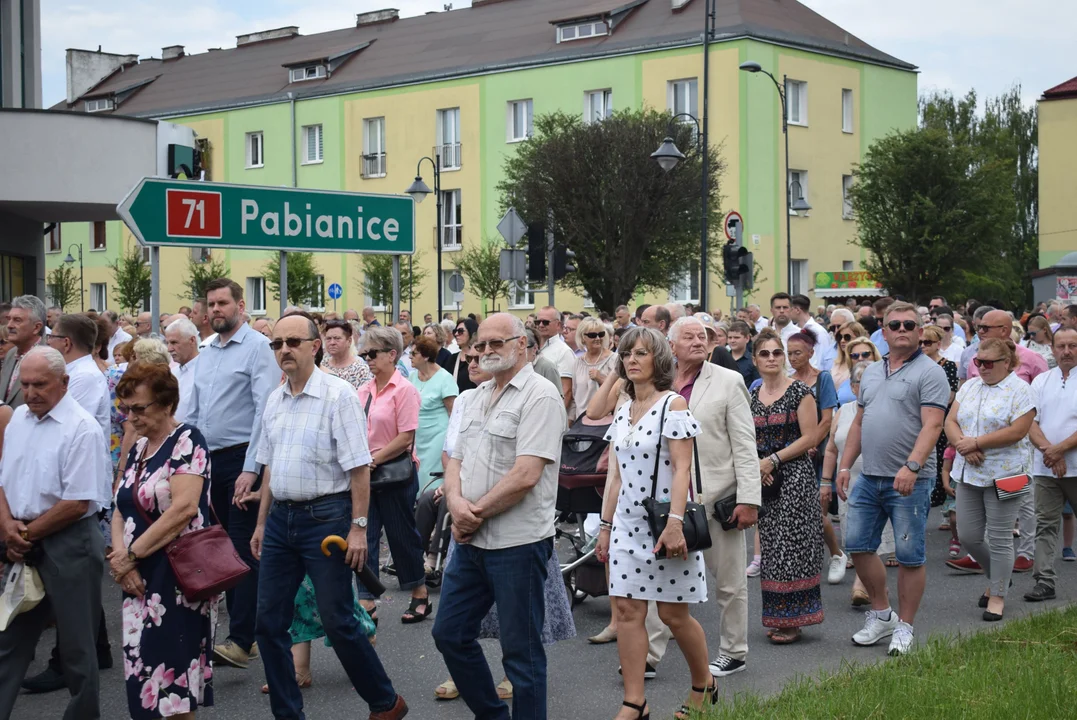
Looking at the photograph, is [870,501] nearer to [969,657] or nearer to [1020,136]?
[969,657]

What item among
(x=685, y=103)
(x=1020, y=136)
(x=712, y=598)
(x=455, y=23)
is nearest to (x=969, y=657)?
(x=712, y=598)

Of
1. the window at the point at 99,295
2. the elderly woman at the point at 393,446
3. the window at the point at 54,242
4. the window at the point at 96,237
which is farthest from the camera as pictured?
the window at the point at 54,242

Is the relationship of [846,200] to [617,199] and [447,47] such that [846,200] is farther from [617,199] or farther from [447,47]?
[447,47]

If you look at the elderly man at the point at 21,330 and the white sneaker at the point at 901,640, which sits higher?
the elderly man at the point at 21,330

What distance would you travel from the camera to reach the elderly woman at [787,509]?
27.0ft

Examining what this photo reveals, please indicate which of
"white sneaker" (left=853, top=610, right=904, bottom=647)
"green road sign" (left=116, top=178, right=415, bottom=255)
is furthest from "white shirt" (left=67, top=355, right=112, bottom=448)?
"white sneaker" (left=853, top=610, right=904, bottom=647)

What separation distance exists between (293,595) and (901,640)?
12.1 feet

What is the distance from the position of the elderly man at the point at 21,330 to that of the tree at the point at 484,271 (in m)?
36.8

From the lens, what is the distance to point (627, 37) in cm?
4612

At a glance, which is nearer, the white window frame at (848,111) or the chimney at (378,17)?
the white window frame at (848,111)

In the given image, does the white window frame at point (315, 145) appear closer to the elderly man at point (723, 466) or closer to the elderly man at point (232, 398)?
the elderly man at point (232, 398)

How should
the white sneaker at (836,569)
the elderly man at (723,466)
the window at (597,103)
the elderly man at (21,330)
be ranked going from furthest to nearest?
1. the window at (597,103)
2. the white sneaker at (836,569)
3. the elderly man at (21,330)
4. the elderly man at (723,466)

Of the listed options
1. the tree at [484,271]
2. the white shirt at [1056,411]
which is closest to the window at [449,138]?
the tree at [484,271]

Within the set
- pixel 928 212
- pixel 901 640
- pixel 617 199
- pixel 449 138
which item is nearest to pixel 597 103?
pixel 449 138
